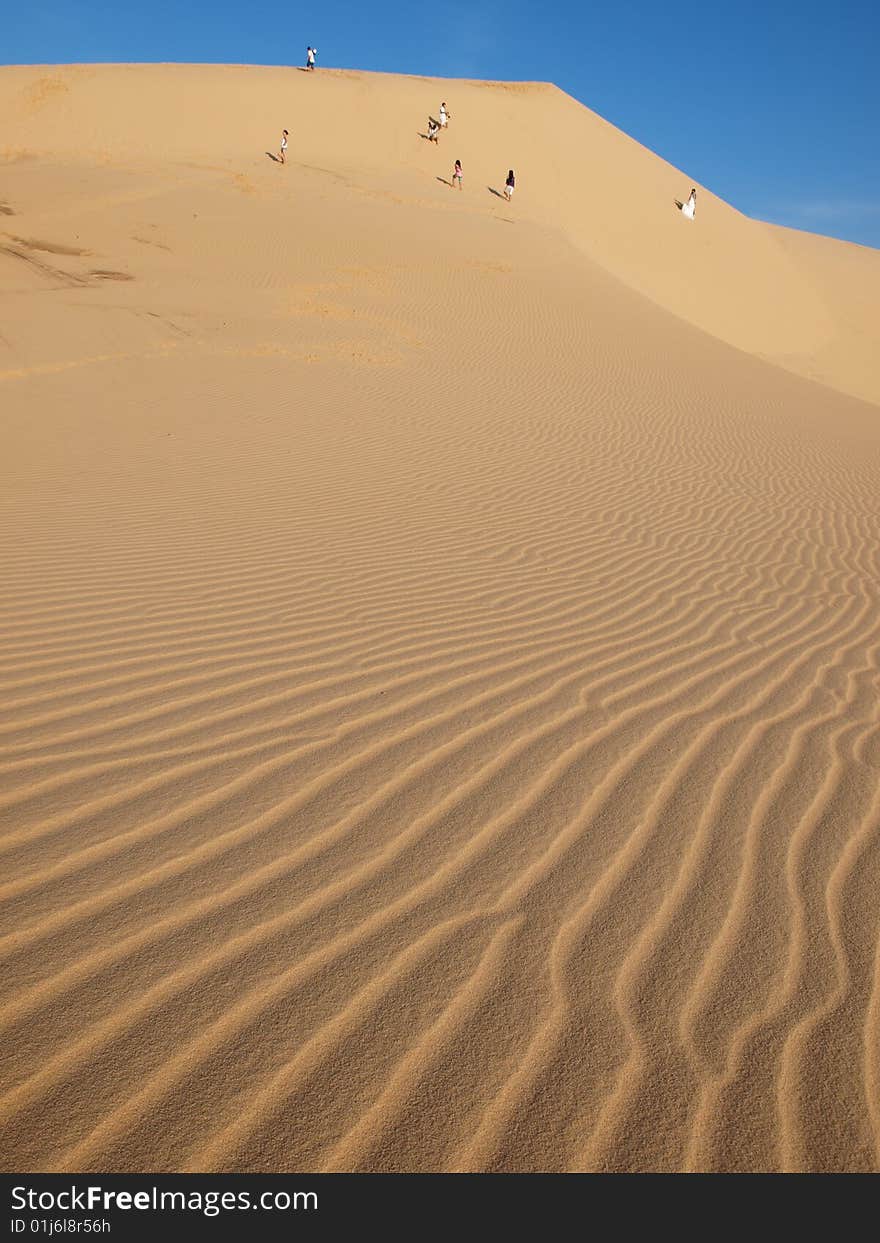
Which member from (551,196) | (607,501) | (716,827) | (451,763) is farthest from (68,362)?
(551,196)

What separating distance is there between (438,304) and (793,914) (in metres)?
15.9

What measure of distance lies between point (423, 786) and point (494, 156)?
117 feet

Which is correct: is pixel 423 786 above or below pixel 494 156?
below

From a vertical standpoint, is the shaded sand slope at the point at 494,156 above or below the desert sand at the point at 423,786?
above

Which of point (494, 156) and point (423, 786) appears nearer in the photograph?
point (423, 786)

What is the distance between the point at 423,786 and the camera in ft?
9.04

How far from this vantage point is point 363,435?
9.22 meters

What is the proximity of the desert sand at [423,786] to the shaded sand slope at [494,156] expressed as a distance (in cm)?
2036

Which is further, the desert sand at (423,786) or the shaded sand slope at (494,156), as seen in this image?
the shaded sand slope at (494,156)

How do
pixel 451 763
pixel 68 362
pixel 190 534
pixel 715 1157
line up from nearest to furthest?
pixel 715 1157 < pixel 451 763 < pixel 190 534 < pixel 68 362

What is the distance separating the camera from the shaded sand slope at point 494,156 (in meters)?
27.3

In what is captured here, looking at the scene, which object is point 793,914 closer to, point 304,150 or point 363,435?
point 363,435

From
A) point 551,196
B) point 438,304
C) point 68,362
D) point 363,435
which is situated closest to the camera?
point 363,435

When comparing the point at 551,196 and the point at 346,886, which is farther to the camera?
the point at 551,196
